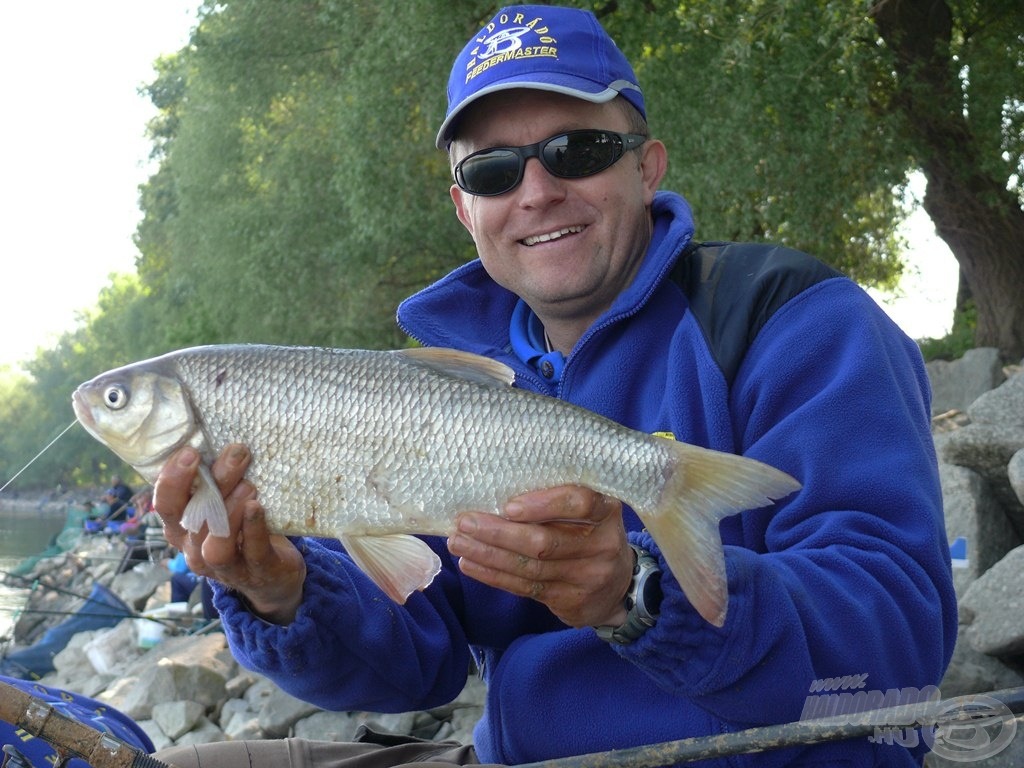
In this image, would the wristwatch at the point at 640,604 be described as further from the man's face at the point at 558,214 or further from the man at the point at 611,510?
the man's face at the point at 558,214

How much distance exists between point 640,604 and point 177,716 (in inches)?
308

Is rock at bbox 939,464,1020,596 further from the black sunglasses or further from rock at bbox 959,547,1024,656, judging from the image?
the black sunglasses

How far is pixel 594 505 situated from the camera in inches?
78.5

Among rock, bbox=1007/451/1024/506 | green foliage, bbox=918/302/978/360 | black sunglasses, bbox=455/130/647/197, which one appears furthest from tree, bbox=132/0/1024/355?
black sunglasses, bbox=455/130/647/197

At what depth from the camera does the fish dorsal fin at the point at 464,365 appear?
2285 millimetres

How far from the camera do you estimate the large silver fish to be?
2.11 m

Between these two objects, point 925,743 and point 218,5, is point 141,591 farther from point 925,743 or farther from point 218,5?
point 925,743

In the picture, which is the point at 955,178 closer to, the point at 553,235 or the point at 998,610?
the point at 998,610

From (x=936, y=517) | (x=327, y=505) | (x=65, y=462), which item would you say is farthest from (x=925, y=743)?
(x=65, y=462)

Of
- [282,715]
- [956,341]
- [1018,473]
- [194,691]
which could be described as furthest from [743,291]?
[956,341]

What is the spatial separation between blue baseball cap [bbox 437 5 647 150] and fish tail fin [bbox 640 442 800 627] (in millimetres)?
1208

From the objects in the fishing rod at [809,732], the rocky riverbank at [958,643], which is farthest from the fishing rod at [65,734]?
the rocky riverbank at [958,643]

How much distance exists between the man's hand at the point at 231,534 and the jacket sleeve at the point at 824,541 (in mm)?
812

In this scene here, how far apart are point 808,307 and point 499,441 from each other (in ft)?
2.65
